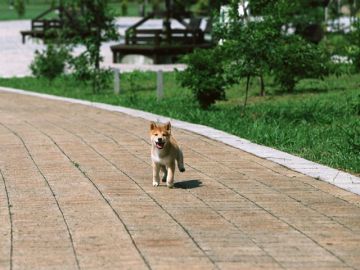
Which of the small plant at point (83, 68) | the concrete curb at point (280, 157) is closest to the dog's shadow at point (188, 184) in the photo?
the concrete curb at point (280, 157)

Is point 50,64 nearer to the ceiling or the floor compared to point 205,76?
nearer to the floor

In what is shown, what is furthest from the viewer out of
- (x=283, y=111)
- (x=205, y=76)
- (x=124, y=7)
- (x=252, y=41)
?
(x=124, y=7)

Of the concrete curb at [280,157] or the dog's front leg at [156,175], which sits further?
the concrete curb at [280,157]

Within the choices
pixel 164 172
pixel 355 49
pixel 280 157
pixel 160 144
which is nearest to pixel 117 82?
pixel 355 49

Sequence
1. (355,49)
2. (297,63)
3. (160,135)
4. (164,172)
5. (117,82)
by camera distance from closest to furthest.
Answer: (160,135), (164,172), (297,63), (117,82), (355,49)

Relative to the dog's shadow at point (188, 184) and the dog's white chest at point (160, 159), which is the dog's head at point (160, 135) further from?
the dog's shadow at point (188, 184)

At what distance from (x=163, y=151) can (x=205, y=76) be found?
9.68 meters

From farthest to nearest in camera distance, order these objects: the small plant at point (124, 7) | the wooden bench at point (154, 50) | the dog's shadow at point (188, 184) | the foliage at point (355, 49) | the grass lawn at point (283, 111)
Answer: the small plant at point (124, 7) < the wooden bench at point (154, 50) < the foliage at point (355, 49) < the grass lawn at point (283, 111) < the dog's shadow at point (188, 184)

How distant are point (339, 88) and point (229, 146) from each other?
9.69m

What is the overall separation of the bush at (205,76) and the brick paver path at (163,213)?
5.25 m

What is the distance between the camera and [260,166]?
11.9m

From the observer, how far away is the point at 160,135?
31.3ft

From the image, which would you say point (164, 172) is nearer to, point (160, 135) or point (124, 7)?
point (160, 135)

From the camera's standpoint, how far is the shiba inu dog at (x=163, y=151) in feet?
31.5
